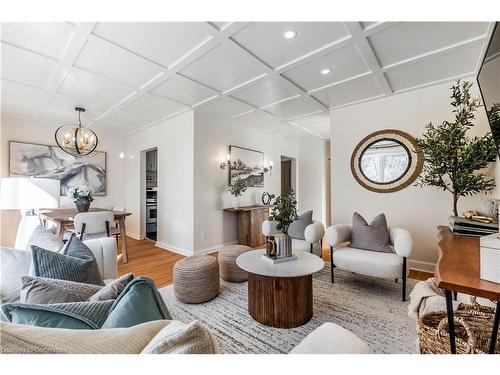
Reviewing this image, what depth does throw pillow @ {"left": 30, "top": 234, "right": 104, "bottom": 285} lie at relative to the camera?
3.52 feet

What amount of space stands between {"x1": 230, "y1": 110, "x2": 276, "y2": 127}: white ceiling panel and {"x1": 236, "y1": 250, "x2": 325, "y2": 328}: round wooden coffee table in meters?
2.85

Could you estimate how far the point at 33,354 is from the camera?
45 centimetres

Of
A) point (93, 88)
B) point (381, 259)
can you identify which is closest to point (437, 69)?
point (381, 259)

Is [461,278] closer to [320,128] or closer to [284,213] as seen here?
[284,213]

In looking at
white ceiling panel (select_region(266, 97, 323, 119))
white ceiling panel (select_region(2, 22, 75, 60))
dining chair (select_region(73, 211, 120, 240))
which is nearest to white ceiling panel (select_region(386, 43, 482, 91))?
white ceiling panel (select_region(266, 97, 323, 119))

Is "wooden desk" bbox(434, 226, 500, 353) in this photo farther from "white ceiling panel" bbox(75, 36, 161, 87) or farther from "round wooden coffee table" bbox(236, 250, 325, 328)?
"white ceiling panel" bbox(75, 36, 161, 87)

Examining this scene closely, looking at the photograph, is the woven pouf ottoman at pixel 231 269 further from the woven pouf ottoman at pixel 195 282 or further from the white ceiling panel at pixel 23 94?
the white ceiling panel at pixel 23 94

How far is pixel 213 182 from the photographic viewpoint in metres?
4.02

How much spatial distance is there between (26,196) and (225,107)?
8.80 feet

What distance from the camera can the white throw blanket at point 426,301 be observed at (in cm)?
127

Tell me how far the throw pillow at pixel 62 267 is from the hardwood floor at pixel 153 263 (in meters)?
1.56

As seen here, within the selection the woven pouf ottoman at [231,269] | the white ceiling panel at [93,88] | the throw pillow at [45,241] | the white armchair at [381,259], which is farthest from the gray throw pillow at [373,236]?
the white ceiling panel at [93,88]

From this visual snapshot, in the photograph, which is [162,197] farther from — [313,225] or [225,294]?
[313,225]

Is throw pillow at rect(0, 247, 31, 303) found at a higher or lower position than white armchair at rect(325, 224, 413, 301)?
higher
